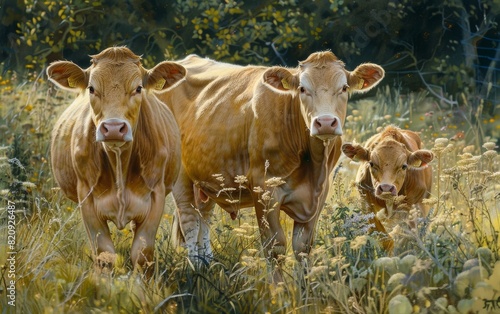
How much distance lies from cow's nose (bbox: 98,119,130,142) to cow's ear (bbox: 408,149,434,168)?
3.20 metres

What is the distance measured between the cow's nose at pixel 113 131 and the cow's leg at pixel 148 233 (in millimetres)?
677

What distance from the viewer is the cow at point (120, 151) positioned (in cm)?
696

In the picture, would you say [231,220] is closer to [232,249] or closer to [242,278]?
[232,249]

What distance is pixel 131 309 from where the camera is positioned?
242 inches

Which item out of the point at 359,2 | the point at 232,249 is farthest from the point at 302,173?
the point at 359,2

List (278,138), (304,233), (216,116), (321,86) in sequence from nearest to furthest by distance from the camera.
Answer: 1. (321,86)
2. (278,138)
3. (304,233)
4. (216,116)

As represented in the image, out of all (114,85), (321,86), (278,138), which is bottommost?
(278,138)

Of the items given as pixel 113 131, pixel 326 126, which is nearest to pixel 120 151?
pixel 113 131

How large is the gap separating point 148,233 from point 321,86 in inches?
70.9

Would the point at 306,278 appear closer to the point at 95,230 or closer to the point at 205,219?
the point at 95,230

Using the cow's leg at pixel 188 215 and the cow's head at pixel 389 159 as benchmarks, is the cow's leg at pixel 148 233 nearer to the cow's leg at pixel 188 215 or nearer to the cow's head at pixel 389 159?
the cow's leg at pixel 188 215

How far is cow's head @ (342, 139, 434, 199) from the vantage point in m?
8.79

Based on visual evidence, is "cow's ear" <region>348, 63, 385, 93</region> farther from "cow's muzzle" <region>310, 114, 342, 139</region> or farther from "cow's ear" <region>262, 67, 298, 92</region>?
"cow's muzzle" <region>310, 114, 342, 139</region>

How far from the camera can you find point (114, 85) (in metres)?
6.92
